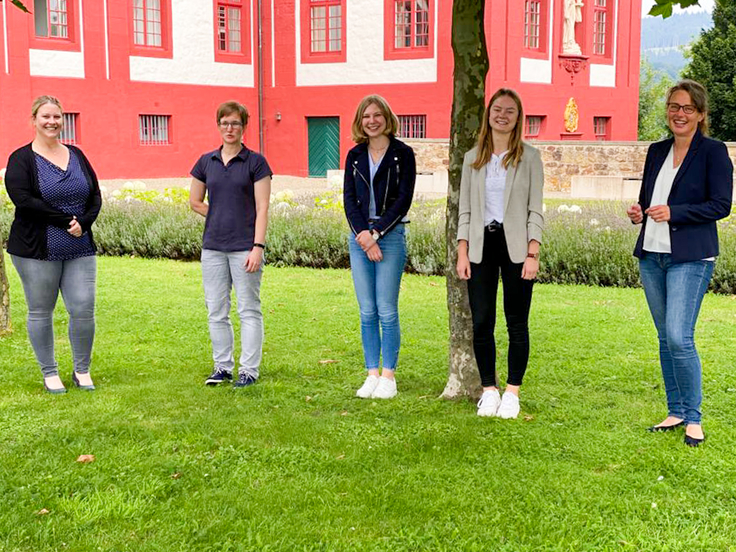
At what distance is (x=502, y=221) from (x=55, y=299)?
308 centimetres

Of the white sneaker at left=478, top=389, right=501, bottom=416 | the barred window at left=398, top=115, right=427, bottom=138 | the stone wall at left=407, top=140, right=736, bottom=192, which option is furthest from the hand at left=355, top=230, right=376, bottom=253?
the barred window at left=398, top=115, right=427, bottom=138

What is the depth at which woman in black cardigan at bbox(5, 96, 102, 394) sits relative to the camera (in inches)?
239

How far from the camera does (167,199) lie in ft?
55.0

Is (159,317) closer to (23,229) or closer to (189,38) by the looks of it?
(23,229)

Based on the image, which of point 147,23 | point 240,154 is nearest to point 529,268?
point 240,154

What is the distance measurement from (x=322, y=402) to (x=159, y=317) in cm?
360

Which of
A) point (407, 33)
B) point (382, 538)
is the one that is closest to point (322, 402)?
point (382, 538)

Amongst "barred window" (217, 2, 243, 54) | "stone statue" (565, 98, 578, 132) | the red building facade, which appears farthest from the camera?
"barred window" (217, 2, 243, 54)

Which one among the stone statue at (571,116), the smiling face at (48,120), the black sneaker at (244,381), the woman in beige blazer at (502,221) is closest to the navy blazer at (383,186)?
the woman in beige blazer at (502,221)

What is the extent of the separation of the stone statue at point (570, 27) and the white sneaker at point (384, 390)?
2542cm

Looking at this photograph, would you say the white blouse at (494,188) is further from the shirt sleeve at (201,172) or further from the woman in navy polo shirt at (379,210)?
the shirt sleeve at (201,172)

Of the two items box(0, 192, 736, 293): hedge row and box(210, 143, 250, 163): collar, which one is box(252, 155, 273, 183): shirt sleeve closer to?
box(210, 143, 250, 163): collar

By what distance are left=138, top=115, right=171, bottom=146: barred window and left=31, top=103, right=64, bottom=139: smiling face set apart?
77.0 ft

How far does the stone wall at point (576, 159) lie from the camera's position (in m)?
24.9
